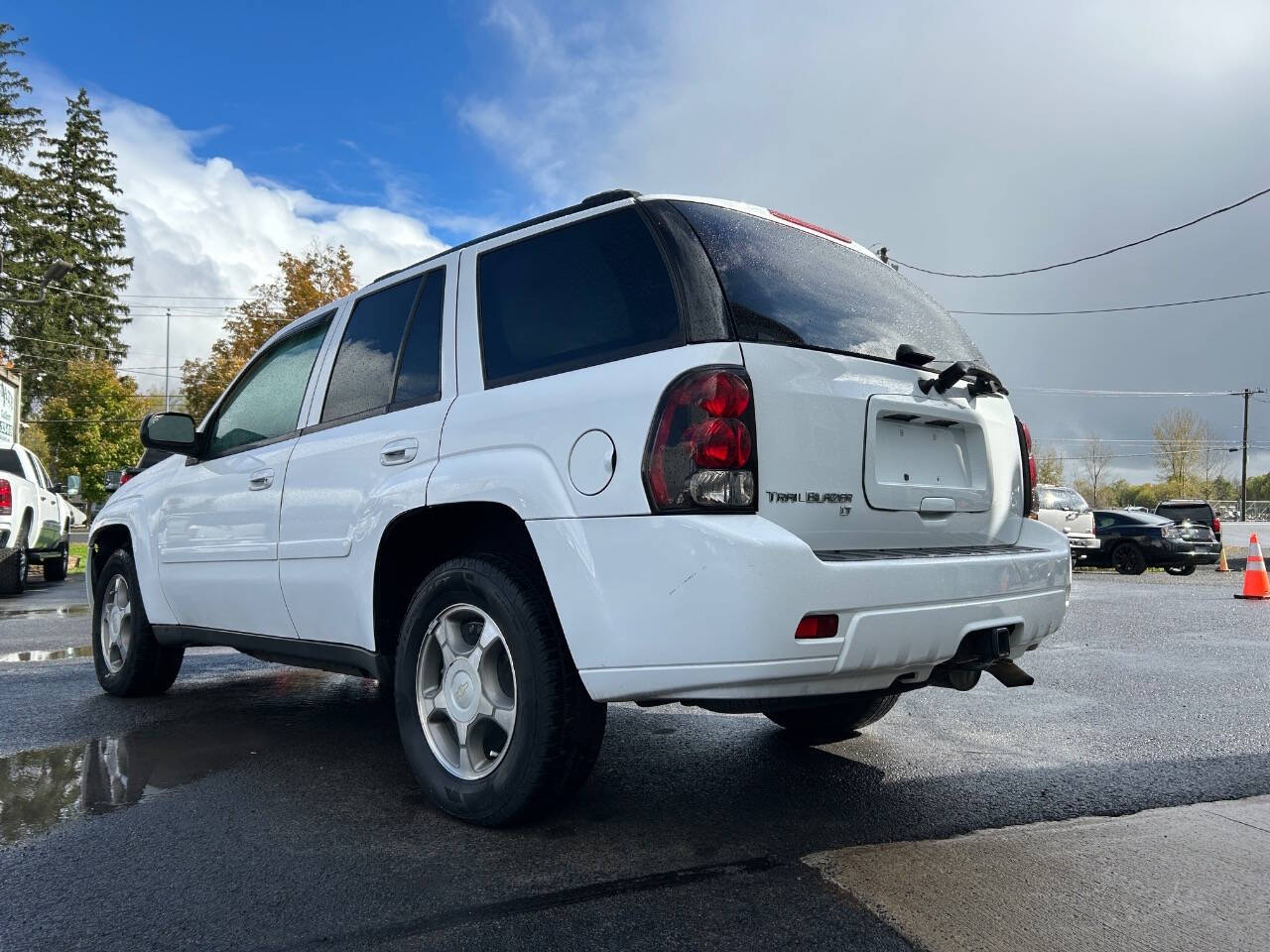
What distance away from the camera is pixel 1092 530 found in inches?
833

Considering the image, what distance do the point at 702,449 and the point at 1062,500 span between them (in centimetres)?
2065

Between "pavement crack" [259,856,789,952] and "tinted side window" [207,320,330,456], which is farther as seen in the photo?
"tinted side window" [207,320,330,456]

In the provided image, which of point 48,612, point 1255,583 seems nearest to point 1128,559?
point 1255,583

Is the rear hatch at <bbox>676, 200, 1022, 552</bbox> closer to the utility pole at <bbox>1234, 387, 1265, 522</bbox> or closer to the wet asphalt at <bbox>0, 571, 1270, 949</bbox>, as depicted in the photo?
the wet asphalt at <bbox>0, 571, 1270, 949</bbox>

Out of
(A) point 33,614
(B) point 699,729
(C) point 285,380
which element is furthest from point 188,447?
(A) point 33,614

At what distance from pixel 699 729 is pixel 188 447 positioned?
281cm

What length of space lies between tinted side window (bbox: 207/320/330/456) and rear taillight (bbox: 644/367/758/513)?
222cm

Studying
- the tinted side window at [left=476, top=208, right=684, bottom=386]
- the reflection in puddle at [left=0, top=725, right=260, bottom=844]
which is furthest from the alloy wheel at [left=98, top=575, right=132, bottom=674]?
the tinted side window at [left=476, top=208, right=684, bottom=386]

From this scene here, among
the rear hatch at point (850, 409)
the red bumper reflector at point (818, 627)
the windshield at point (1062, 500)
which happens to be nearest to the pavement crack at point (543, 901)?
the red bumper reflector at point (818, 627)

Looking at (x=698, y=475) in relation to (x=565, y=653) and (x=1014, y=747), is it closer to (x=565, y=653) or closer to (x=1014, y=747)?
(x=565, y=653)

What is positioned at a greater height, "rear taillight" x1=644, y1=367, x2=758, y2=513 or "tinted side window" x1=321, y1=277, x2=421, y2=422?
"tinted side window" x1=321, y1=277, x2=421, y2=422

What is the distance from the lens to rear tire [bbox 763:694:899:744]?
422cm

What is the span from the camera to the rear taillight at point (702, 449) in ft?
8.83

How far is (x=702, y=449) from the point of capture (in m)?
2.70
